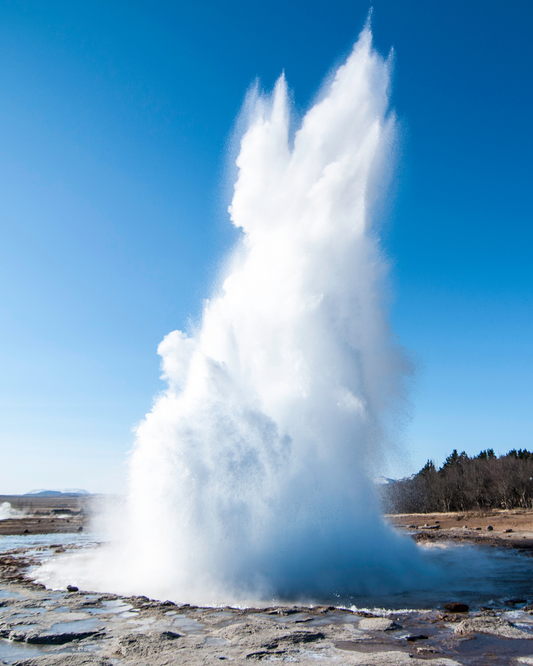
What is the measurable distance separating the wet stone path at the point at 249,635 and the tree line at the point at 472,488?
48.0 metres

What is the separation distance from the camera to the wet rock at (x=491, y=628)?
847 centimetres

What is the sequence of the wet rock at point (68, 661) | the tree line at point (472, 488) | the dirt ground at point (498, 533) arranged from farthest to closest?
the tree line at point (472, 488)
the dirt ground at point (498, 533)
the wet rock at point (68, 661)

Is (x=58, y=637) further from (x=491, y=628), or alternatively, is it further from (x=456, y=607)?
(x=456, y=607)

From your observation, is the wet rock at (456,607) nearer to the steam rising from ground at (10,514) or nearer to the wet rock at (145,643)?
the wet rock at (145,643)

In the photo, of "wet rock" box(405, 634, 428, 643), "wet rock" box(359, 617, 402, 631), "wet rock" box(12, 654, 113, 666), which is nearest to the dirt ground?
"wet rock" box(359, 617, 402, 631)

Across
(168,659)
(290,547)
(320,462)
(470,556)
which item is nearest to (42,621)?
(168,659)

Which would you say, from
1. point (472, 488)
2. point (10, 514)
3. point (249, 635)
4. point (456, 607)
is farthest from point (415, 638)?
point (10, 514)

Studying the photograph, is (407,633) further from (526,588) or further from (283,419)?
(283,419)

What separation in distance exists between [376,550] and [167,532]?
7.51m

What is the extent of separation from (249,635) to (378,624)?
113 inches

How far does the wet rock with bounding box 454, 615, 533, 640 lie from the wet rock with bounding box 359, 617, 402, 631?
4.13 ft

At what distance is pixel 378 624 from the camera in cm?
928

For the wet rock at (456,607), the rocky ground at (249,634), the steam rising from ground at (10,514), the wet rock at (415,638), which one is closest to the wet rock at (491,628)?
the rocky ground at (249,634)

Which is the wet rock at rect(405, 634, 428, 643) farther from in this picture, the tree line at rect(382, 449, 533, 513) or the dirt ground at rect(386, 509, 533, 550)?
the tree line at rect(382, 449, 533, 513)
